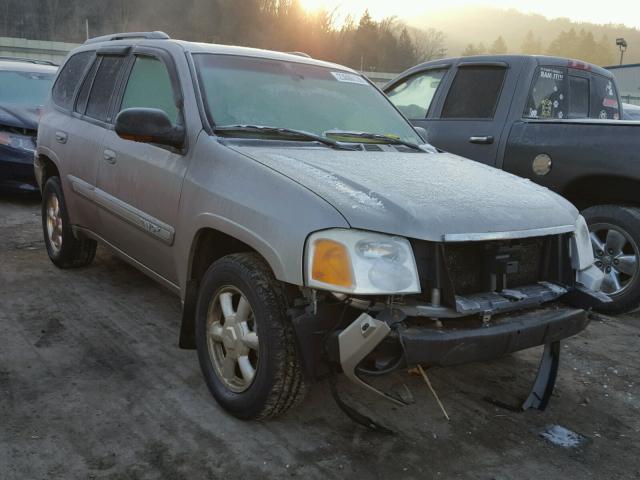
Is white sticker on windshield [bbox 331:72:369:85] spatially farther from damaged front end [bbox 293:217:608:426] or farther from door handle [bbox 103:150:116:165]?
damaged front end [bbox 293:217:608:426]

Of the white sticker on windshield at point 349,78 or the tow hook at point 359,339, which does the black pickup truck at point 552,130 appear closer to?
the white sticker on windshield at point 349,78

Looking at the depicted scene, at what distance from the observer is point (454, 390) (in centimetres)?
349

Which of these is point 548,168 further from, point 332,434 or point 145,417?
point 145,417

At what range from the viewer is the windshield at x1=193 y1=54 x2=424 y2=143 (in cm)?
354

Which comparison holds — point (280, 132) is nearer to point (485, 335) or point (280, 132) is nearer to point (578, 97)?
point (485, 335)

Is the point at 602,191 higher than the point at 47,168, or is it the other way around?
the point at 602,191

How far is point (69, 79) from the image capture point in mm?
5145

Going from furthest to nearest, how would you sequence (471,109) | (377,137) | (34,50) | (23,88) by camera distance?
(34,50)
(23,88)
(471,109)
(377,137)

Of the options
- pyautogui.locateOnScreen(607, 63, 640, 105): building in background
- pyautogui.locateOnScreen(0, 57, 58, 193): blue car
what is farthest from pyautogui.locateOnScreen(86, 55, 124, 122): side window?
pyautogui.locateOnScreen(607, 63, 640, 105): building in background

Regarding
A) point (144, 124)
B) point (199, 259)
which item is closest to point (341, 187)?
point (199, 259)

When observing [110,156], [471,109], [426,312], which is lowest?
[426,312]

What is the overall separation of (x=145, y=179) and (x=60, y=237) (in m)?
1.95

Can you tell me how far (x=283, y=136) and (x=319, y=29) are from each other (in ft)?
277

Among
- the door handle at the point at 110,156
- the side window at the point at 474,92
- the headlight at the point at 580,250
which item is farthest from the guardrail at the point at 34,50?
the headlight at the point at 580,250
